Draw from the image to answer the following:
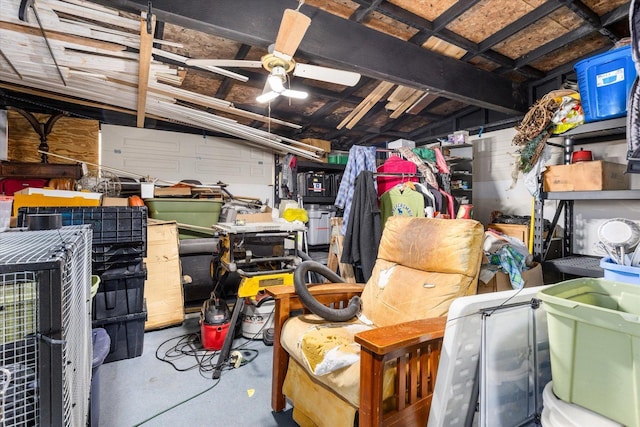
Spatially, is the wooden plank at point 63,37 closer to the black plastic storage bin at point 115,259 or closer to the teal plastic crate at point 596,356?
the black plastic storage bin at point 115,259

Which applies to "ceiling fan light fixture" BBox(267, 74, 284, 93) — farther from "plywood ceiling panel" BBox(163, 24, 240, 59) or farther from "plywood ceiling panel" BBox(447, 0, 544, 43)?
"plywood ceiling panel" BBox(447, 0, 544, 43)

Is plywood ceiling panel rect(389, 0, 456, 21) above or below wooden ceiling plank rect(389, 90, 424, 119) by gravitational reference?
above

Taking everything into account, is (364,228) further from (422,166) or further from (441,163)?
(441,163)

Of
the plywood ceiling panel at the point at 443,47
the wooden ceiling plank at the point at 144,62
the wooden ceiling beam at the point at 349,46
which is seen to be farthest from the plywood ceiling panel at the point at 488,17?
the wooden ceiling plank at the point at 144,62

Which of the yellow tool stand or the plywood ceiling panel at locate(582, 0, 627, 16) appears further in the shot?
the yellow tool stand

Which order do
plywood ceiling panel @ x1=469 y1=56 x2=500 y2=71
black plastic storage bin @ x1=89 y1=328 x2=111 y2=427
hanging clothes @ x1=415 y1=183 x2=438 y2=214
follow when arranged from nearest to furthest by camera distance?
1. black plastic storage bin @ x1=89 y1=328 x2=111 y2=427
2. plywood ceiling panel @ x1=469 y1=56 x2=500 y2=71
3. hanging clothes @ x1=415 y1=183 x2=438 y2=214

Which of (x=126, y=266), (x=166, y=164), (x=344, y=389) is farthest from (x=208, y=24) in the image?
(x=166, y=164)

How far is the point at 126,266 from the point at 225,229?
88 centimetres

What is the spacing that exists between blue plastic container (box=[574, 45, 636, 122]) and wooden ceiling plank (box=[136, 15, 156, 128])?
8.76ft

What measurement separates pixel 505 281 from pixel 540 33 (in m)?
1.98

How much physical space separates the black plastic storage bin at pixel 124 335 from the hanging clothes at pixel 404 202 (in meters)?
2.49

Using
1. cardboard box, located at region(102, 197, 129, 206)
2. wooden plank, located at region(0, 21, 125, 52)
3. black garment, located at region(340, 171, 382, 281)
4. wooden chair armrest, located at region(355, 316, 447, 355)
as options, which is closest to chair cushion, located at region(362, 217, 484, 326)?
wooden chair armrest, located at region(355, 316, 447, 355)

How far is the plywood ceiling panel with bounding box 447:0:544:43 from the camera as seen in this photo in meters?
2.11

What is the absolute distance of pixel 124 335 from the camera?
2.41 m
